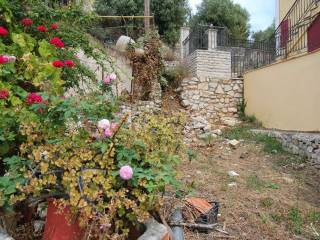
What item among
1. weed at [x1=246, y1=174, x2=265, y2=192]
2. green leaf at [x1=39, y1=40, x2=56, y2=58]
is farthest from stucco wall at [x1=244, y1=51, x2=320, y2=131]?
green leaf at [x1=39, y1=40, x2=56, y2=58]

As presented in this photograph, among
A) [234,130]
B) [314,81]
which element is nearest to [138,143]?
[314,81]

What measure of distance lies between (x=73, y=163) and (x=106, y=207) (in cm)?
26

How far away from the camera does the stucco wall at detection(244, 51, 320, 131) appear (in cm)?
660

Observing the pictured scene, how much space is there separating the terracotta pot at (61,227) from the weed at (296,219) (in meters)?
2.42

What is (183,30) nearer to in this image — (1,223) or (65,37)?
(65,37)

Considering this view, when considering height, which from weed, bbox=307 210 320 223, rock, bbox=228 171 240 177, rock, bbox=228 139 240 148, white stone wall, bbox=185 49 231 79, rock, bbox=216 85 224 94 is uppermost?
white stone wall, bbox=185 49 231 79

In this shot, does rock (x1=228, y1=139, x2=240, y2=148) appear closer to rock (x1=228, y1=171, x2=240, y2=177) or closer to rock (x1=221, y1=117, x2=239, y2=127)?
rock (x1=221, y1=117, x2=239, y2=127)

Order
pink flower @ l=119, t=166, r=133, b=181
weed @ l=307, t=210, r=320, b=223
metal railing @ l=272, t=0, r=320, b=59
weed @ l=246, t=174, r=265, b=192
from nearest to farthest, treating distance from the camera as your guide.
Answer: pink flower @ l=119, t=166, r=133, b=181 → weed @ l=307, t=210, r=320, b=223 → weed @ l=246, t=174, r=265, b=192 → metal railing @ l=272, t=0, r=320, b=59

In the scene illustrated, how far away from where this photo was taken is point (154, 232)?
170 centimetres

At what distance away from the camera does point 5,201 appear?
1762mm

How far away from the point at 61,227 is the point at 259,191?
319 centimetres

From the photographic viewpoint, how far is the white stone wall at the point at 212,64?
31.9ft

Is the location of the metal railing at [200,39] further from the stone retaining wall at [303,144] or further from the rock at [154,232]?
the rock at [154,232]

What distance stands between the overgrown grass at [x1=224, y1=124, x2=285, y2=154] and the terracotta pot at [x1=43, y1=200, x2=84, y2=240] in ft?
17.9
